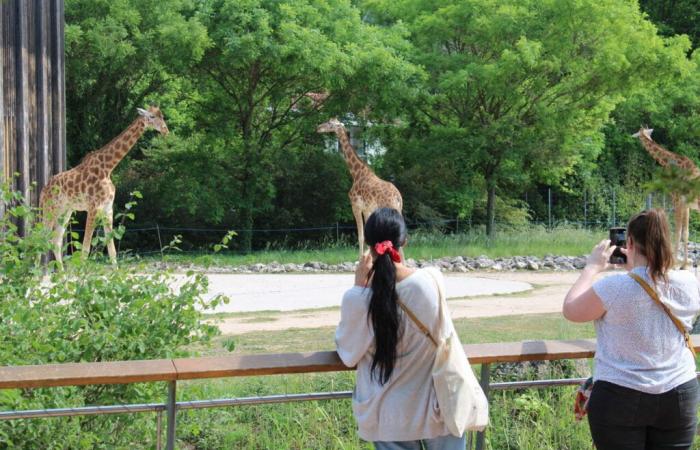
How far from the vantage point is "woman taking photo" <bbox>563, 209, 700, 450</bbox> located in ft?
11.0

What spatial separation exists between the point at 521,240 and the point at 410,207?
3695 millimetres

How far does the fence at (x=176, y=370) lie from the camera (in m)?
3.16

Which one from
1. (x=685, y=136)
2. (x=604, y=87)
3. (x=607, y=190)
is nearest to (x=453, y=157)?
(x=604, y=87)

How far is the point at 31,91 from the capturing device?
1584 cm

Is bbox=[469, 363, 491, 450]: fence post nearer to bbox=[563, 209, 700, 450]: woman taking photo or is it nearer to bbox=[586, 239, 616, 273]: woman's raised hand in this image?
bbox=[563, 209, 700, 450]: woman taking photo

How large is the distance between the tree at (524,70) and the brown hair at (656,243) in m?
17.7

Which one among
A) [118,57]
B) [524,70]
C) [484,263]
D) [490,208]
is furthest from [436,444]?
[490,208]

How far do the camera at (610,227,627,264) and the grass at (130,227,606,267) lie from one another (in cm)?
1414

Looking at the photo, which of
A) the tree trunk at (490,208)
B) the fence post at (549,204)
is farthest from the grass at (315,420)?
the fence post at (549,204)

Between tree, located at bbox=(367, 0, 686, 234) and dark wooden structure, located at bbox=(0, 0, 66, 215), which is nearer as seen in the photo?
dark wooden structure, located at bbox=(0, 0, 66, 215)

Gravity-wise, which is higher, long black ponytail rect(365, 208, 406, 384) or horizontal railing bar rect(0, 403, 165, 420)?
long black ponytail rect(365, 208, 406, 384)

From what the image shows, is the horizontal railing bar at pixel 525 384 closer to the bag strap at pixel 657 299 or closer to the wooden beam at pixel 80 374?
the bag strap at pixel 657 299

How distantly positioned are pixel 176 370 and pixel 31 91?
1382 centimetres

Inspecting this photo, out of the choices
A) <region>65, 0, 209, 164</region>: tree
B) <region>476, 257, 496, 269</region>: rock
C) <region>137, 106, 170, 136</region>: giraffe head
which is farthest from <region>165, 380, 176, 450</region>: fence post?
<region>65, 0, 209, 164</region>: tree
